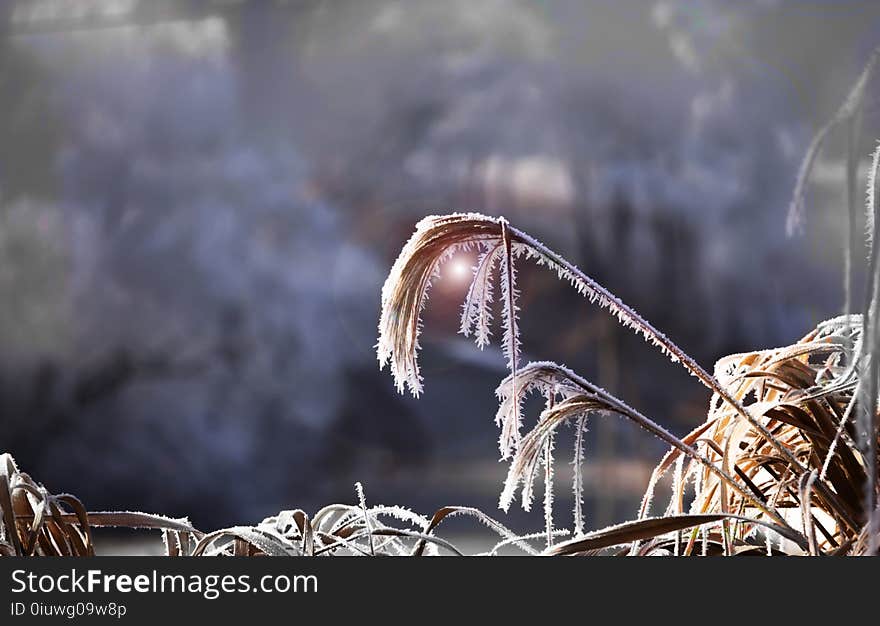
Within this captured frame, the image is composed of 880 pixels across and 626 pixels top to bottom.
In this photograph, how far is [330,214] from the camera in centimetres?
215

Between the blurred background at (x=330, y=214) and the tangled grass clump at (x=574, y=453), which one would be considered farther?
the blurred background at (x=330, y=214)

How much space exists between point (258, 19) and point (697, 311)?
48.0 inches

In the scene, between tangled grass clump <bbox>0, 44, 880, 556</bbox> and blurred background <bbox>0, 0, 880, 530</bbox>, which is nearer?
tangled grass clump <bbox>0, 44, 880, 556</bbox>

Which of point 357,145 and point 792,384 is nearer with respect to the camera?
point 792,384

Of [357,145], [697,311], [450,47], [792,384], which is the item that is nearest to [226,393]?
[357,145]

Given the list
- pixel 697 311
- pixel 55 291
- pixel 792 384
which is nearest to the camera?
pixel 792 384

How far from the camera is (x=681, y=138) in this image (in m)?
2.01

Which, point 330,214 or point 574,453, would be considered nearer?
point 574,453

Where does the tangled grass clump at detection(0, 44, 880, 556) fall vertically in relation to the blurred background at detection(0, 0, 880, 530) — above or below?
below

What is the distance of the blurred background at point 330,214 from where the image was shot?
1972mm

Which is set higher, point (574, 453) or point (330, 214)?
point (330, 214)

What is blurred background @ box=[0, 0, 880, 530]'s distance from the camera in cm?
197

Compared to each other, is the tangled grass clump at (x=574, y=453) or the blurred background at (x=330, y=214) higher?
the blurred background at (x=330, y=214)

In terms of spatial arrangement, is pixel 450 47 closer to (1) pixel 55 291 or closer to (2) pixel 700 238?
(2) pixel 700 238
